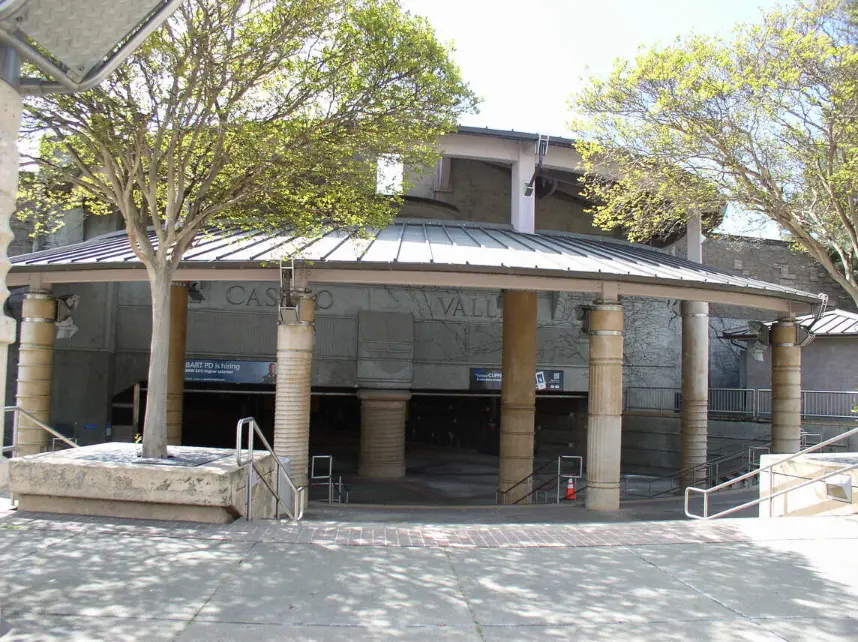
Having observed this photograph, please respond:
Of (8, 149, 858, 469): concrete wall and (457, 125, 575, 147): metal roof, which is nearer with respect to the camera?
(457, 125, 575, 147): metal roof

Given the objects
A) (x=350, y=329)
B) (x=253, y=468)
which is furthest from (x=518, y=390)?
(x=253, y=468)

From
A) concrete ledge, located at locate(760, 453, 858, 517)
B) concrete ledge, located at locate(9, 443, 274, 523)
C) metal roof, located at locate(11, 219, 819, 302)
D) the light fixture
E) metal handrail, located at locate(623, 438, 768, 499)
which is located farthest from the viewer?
metal handrail, located at locate(623, 438, 768, 499)

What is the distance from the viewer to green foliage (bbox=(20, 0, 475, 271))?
9.09 m

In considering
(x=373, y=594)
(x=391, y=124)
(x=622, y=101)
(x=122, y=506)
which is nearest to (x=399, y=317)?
(x=622, y=101)

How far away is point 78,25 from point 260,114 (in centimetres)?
586

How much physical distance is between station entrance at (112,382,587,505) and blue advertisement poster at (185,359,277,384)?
0.54 meters

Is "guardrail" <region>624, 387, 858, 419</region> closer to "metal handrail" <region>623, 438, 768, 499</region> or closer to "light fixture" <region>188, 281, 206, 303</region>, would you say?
"metal handrail" <region>623, 438, 768, 499</region>

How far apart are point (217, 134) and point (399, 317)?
11.3 m

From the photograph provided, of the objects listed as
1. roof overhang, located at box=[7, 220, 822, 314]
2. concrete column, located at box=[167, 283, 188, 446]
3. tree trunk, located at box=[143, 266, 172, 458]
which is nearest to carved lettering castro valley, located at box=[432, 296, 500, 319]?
roof overhang, located at box=[7, 220, 822, 314]

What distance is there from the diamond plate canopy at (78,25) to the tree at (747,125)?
418 inches

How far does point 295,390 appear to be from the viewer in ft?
42.0

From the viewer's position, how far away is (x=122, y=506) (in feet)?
25.8

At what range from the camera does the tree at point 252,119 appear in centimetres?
907

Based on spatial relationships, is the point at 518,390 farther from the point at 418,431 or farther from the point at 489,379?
the point at 418,431
